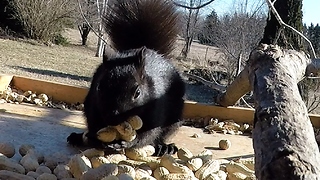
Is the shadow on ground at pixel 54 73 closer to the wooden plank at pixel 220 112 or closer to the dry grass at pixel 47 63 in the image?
the dry grass at pixel 47 63

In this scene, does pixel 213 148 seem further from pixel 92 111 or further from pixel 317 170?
pixel 317 170

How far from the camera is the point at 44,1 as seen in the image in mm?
7527

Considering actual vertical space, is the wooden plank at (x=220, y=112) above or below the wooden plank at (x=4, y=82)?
above

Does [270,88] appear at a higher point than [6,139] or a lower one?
higher

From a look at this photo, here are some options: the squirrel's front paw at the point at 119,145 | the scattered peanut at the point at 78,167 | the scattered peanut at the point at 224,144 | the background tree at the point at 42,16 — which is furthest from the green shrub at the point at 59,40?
the scattered peanut at the point at 78,167

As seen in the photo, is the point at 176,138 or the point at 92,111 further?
the point at 176,138

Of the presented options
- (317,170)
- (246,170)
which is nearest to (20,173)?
(246,170)

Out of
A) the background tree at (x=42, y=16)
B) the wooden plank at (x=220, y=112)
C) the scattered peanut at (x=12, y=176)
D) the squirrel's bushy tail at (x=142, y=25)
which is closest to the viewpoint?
the scattered peanut at (x=12, y=176)

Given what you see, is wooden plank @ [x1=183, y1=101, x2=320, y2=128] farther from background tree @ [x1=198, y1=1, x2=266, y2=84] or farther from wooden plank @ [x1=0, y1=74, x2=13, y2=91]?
background tree @ [x1=198, y1=1, x2=266, y2=84]

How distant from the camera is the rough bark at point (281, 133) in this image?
47 cm

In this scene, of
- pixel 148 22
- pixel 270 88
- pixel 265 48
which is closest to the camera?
pixel 270 88

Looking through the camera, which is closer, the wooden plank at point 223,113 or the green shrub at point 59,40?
the wooden plank at point 223,113

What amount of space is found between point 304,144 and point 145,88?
0.68 meters

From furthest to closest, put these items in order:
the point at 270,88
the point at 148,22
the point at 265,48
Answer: the point at 148,22 → the point at 265,48 → the point at 270,88
